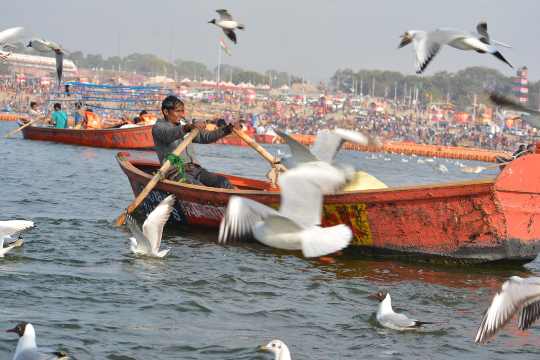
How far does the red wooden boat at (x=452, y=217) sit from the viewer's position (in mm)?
9867

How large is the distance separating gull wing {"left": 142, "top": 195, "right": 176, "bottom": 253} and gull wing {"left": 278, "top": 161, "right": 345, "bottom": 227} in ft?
5.27

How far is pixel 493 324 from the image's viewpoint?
650 centimetres

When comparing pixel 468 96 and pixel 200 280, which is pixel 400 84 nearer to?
pixel 468 96

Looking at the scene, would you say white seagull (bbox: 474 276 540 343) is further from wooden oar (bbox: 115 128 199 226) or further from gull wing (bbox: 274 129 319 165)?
wooden oar (bbox: 115 128 199 226)

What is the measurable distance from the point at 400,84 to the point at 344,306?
588ft

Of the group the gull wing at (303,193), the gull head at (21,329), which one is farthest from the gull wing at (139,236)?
the gull head at (21,329)

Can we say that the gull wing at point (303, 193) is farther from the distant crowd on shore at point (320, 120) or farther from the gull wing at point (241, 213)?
the distant crowd on shore at point (320, 120)

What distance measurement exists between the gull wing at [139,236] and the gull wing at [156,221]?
61 mm

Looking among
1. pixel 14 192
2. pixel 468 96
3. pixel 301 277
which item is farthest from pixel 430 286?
pixel 468 96

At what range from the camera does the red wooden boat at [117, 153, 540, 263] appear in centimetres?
987

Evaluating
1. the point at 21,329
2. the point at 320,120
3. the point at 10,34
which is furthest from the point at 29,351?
the point at 320,120

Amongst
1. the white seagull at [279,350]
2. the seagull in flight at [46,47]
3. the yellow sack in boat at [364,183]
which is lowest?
the white seagull at [279,350]

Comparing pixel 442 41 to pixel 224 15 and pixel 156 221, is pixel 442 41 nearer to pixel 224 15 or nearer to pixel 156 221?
pixel 156 221

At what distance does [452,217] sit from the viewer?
10.0 meters
